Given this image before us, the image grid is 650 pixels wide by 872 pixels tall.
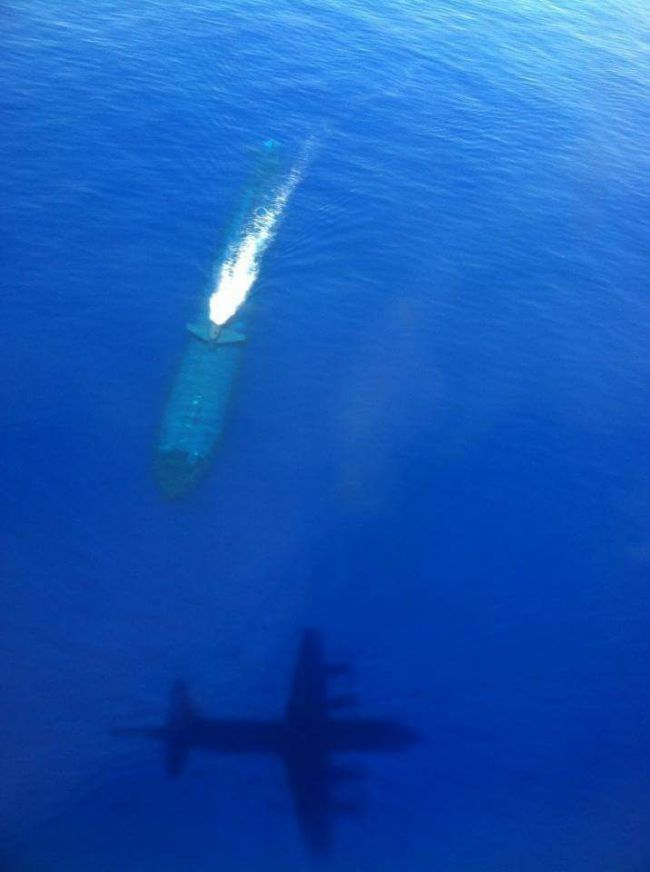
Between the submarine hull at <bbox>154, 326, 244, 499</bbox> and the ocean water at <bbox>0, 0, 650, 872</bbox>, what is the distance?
1759mm

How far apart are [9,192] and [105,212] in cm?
1503

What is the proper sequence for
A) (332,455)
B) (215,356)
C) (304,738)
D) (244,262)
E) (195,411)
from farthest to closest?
1. (244,262)
2. (215,356)
3. (195,411)
4. (332,455)
5. (304,738)

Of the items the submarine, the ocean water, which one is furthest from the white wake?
the ocean water

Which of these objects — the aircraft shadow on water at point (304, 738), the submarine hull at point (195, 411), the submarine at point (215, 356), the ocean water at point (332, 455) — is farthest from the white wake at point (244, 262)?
the aircraft shadow on water at point (304, 738)

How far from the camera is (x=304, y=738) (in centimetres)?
7156

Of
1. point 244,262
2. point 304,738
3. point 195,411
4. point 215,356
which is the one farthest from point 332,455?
point 244,262

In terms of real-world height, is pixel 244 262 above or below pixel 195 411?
above

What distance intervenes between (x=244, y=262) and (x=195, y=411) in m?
29.3

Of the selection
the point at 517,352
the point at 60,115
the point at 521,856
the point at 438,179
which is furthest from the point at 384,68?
the point at 521,856

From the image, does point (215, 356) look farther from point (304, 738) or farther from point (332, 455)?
point (304, 738)

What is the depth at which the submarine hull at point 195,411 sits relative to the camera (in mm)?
88125

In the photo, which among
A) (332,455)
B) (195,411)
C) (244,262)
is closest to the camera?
(332,455)

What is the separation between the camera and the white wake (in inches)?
4171

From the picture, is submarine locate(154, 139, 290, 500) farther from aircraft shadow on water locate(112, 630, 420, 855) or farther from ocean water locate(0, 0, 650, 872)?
aircraft shadow on water locate(112, 630, 420, 855)
